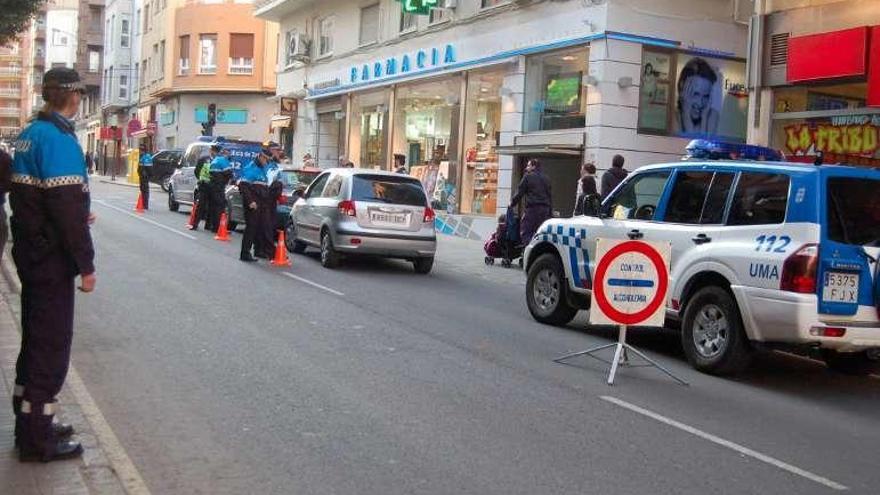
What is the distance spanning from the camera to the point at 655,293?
8.15 meters

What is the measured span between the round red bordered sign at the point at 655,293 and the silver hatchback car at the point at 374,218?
22.4 feet

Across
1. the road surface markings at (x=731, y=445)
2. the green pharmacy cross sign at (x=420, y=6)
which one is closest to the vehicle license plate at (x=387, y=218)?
the road surface markings at (x=731, y=445)

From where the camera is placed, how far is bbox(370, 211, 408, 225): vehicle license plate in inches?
576

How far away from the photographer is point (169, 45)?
51.9 meters

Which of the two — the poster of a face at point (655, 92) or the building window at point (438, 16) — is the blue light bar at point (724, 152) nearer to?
the poster of a face at point (655, 92)

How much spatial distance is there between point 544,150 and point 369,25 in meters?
12.3

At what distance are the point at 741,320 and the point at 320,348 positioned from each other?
364cm

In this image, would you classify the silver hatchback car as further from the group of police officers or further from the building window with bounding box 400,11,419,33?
the building window with bounding box 400,11,419,33

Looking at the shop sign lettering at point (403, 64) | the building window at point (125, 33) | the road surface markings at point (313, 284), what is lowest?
the road surface markings at point (313, 284)

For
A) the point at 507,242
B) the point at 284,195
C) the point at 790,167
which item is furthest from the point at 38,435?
the point at 284,195

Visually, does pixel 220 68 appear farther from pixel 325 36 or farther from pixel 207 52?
pixel 325 36

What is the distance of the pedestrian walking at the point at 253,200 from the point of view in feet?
48.8

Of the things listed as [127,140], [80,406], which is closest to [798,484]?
[80,406]

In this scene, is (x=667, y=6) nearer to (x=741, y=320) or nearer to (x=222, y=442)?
(x=741, y=320)
